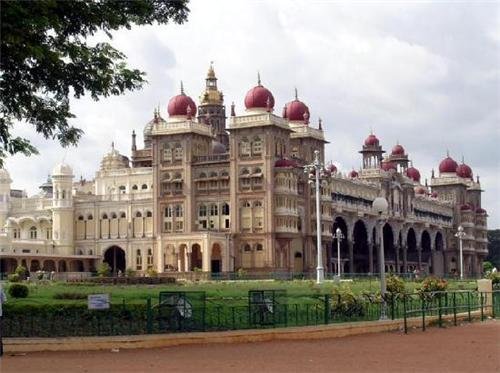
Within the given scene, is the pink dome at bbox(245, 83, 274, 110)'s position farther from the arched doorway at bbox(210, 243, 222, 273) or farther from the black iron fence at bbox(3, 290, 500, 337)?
the black iron fence at bbox(3, 290, 500, 337)

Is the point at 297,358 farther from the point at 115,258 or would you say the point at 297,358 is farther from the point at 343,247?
the point at 343,247

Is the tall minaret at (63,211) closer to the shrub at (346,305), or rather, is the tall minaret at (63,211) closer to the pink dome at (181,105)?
the pink dome at (181,105)

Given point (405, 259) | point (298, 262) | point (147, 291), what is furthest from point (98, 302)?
point (405, 259)

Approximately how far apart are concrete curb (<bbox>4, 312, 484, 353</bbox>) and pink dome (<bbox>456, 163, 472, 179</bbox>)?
351 ft

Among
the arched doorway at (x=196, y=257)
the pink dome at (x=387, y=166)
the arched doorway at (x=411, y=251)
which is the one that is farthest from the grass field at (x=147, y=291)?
the arched doorway at (x=411, y=251)

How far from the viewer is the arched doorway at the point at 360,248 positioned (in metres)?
99.5

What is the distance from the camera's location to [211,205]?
7994 centimetres

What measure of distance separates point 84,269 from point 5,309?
2628 inches

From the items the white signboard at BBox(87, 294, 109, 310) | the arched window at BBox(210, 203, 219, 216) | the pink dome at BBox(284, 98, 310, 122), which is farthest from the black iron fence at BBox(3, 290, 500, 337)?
the pink dome at BBox(284, 98, 310, 122)

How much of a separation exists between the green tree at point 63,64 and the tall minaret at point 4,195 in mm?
72311

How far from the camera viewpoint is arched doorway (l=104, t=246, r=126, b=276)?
289 feet

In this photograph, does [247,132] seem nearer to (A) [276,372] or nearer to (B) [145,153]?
(B) [145,153]

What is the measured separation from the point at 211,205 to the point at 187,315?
194 feet

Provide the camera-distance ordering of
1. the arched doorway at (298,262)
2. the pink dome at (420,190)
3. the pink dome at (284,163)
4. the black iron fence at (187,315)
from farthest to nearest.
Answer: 1. the pink dome at (420,190)
2. the arched doorway at (298,262)
3. the pink dome at (284,163)
4. the black iron fence at (187,315)
